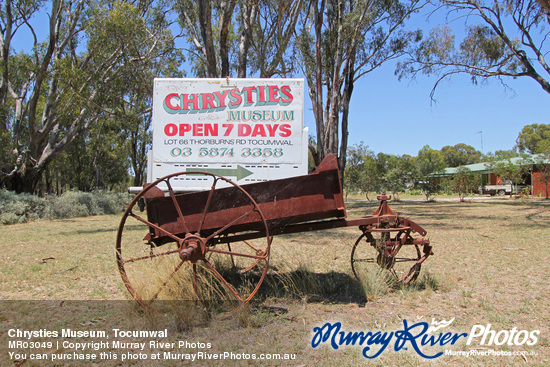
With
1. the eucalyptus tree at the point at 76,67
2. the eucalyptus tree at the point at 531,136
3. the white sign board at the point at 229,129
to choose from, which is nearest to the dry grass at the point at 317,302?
the white sign board at the point at 229,129

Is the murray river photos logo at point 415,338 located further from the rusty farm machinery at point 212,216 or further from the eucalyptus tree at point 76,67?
the eucalyptus tree at point 76,67

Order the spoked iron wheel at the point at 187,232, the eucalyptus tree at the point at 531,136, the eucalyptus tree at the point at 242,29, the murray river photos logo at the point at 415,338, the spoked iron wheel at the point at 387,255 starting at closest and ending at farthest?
the murray river photos logo at the point at 415,338 < the spoked iron wheel at the point at 187,232 < the spoked iron wheel at the point at 387,255 < the eucalyptus tree at the point at 242,29 < the eucalyptus tree at the point at 531,136

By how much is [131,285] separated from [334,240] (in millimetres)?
6677

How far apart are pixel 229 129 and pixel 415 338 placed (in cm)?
314

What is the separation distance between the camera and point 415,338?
3625mm

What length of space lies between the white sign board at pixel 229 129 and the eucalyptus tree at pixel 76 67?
10.5 m

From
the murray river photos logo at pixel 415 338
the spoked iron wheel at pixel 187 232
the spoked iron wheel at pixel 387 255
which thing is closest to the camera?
the murray river photos logo at pixel 415 338

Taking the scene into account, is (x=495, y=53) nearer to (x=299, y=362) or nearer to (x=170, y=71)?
(x=170, y=71)

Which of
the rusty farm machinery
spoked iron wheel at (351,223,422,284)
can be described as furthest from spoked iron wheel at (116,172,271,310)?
spoked iron wheel at (351,223,422,284)

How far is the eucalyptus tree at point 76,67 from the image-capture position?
1425cm

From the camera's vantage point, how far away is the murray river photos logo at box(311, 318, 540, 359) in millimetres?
3441

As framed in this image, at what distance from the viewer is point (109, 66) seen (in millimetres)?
17141

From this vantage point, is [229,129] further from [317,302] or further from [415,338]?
[415,338]

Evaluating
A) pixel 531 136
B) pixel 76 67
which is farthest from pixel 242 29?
pixel 531 136
